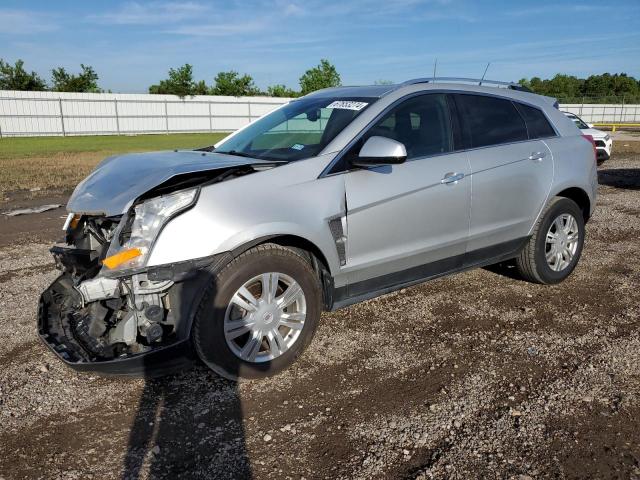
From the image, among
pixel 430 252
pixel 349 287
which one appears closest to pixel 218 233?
pixel 349 287

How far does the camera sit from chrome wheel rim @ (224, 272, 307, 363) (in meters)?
3.26

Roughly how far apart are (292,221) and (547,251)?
291 centimetres

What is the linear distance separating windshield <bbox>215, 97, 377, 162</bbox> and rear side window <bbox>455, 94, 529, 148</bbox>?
898mm

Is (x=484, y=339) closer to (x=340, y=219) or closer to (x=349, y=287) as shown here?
(x=349, y=287)

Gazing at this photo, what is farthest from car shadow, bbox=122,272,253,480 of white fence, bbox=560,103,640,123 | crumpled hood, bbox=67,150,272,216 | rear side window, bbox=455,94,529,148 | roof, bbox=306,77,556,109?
white fence, bbox=560,103,640,123

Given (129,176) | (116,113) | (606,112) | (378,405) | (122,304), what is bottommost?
(378,405)

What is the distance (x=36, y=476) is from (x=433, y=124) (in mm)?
3416

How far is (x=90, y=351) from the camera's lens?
3.12 m

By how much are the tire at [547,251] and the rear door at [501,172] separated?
161 mm

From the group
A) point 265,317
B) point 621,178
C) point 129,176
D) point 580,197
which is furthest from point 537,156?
point 621,178

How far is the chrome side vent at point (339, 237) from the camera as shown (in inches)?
140

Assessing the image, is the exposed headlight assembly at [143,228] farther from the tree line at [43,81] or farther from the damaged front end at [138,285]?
the tree line at [43,81]

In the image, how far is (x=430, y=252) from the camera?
13.6 feet

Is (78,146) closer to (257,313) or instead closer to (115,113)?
(115,113)
